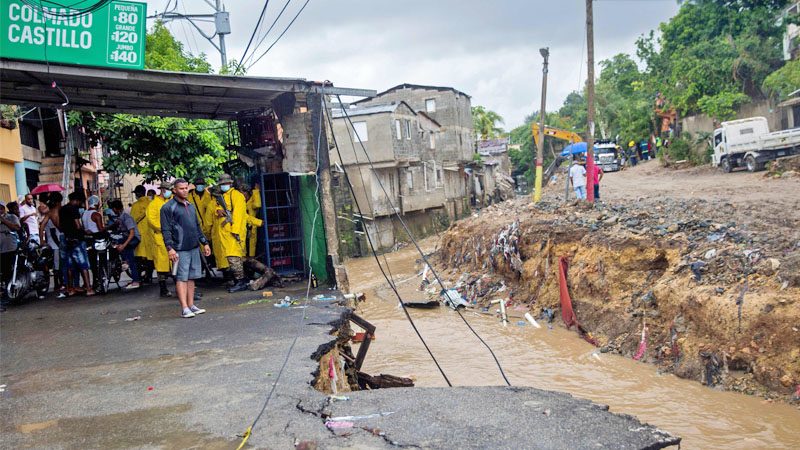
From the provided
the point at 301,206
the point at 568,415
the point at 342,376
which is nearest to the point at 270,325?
the point at 342,376

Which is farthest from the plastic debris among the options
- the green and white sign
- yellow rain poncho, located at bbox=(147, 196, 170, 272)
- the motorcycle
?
the green and white sign

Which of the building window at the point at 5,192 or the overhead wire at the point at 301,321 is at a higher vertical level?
the building window at the point at 5,192

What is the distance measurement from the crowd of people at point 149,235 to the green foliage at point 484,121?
54536 mm

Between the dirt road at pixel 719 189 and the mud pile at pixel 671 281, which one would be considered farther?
the dirt road at pixel 719 189

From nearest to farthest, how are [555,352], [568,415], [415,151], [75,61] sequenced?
1. [568,415]
2. [75,61]
3. [555,352]
4. [415,151]

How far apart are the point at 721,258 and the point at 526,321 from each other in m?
4.48

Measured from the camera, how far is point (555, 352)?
11.3m

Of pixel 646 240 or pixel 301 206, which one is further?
pixel 646 240

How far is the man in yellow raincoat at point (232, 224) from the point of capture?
902cm

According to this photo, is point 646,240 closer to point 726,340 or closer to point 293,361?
point 726,340

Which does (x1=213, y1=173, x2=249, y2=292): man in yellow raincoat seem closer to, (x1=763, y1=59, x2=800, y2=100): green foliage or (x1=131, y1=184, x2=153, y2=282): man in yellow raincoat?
(x1=131, y1=184, x2=153, y2=282): man in yellow raincoat

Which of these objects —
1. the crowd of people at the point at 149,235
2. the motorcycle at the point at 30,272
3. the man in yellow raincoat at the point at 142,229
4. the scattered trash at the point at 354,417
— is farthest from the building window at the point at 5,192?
the scattered trash at the point at 354,417

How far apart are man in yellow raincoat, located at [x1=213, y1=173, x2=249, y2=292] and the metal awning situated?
132 centimetres

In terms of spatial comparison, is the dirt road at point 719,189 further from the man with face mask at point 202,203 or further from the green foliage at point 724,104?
the man with face mask at point 202,203
